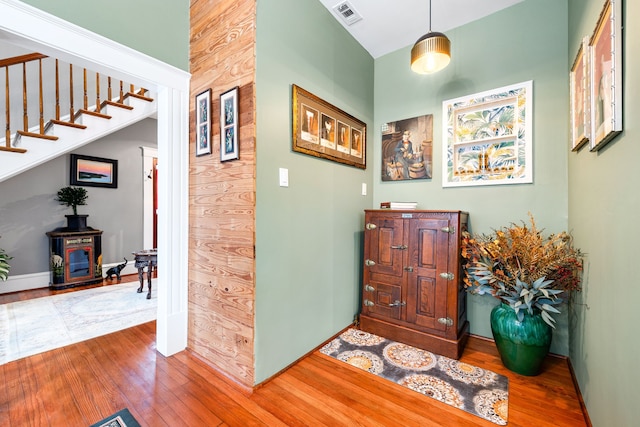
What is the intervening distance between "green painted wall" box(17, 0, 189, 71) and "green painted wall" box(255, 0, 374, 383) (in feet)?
2.71

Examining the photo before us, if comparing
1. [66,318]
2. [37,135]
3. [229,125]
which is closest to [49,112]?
[37,135]

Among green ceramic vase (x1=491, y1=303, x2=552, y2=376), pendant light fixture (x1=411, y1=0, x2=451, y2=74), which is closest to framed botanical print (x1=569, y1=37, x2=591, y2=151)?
pendant light fixture (x1=411, y1=0, x2=451, y2=74)

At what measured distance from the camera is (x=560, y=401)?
5.17 feet

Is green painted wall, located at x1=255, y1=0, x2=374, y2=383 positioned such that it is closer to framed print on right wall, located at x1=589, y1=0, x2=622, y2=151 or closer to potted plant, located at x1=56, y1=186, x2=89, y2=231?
framed print on right wall, located at x1=589, y1=0, x2=622, y2=151

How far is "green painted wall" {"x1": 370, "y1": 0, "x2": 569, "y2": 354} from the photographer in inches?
81.4

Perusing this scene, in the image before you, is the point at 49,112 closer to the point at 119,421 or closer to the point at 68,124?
the point at 68,124

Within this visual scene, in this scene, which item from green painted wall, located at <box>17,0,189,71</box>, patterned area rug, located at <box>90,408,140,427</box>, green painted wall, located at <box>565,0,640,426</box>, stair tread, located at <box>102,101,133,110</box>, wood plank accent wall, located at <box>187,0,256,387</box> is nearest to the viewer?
green painted wall, located at <box>565,0,640,426</box>

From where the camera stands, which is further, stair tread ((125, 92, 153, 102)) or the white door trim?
stair tread ((125, 92, 153, 102))

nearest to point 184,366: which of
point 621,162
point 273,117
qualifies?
point 273,117

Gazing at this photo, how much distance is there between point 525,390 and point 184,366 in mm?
2321

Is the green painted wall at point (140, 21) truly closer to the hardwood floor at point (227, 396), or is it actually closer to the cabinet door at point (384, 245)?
the cabinet door at point (384, 245)

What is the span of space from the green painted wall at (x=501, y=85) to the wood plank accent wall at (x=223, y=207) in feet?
5.57

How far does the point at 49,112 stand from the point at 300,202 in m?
4.46

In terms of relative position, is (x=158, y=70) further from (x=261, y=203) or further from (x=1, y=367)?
(x=1, y=367)
